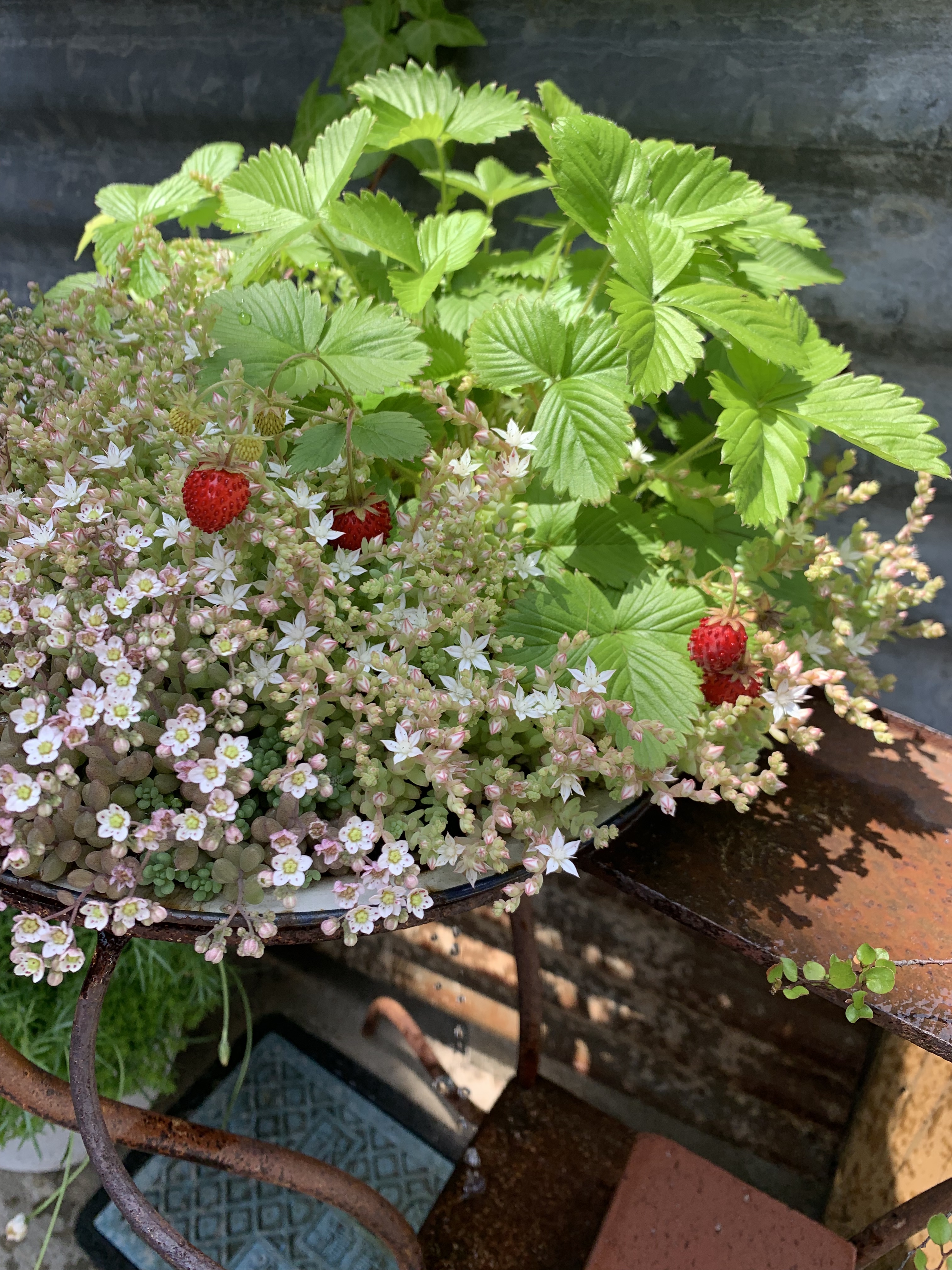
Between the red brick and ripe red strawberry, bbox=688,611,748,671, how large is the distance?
0.59 metres

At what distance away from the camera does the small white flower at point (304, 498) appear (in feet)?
2.33

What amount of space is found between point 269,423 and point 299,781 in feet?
1.06

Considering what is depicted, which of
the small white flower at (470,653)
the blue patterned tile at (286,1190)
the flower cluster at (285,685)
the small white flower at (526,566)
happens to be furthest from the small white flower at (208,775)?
the blue patterned tile at (286,1190)

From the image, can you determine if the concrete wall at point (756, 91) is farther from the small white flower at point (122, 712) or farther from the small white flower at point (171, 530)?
the small white flower at point (122, 712)

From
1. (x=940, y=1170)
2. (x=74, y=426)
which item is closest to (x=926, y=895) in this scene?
(x=940, y=1170)

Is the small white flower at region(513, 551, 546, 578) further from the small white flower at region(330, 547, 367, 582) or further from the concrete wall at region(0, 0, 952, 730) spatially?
the concrete wall at region(0, 0, 952, 730)

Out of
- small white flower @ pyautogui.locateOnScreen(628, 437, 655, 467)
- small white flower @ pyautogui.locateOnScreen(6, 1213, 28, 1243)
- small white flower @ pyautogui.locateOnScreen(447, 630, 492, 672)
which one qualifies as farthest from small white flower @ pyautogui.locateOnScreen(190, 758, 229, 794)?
small white flower @ pyautogui.locateOnScreen(6, 1213, 28, 1243)

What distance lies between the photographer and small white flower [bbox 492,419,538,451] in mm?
747

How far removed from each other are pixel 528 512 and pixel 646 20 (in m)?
0.83

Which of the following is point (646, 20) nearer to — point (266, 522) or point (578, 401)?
point (578, 401)

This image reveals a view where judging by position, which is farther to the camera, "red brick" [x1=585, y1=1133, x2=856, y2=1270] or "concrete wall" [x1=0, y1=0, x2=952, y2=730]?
"concrete wall" [x1=0, y1=0, x2=952, y2=730]

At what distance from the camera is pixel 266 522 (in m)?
0.68

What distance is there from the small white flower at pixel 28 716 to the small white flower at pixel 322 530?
0.25 metres

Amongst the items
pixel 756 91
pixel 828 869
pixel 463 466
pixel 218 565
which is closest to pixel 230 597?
pixel 218 565
